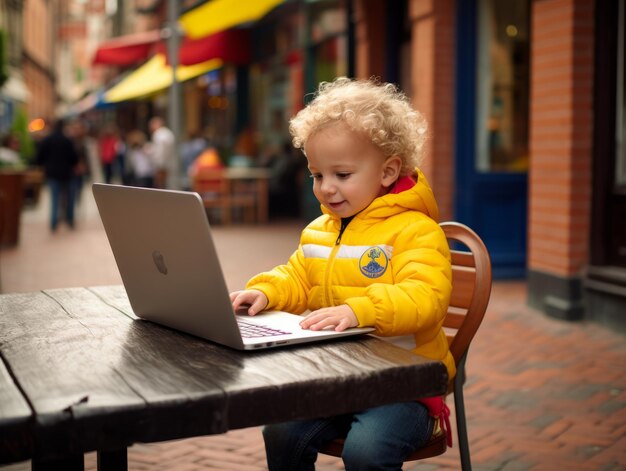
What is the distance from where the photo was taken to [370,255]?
2.36 m

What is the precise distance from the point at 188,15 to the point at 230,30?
459cm

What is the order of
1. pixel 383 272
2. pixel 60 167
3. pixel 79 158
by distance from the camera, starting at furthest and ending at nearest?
pixel 79 158
pixel 60 167
pixel 383 272

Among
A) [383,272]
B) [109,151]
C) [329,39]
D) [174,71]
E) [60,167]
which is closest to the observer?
[383,272]

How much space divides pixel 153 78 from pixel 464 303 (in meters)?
18.3

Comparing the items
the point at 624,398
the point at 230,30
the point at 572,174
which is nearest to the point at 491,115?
the point at 572,174

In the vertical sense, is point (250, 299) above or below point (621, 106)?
below

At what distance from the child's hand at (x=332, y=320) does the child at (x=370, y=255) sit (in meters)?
0.01

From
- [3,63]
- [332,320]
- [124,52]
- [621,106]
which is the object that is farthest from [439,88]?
[3,63]

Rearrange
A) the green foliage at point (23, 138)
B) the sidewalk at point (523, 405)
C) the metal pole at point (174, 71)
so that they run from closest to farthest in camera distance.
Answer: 1. the sidewalk at point (523, 405)
2. the metal pole at point (174, 71)
3. the green foliage at point (23, 138)

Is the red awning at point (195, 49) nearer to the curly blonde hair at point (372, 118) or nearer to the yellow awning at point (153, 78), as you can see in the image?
the yellow awning at point (153, 78)

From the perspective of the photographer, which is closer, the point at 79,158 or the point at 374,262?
the point at 374,262

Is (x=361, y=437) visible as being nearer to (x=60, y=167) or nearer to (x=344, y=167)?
(x=344, y=167)

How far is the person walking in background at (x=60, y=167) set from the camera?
1491 centimetres

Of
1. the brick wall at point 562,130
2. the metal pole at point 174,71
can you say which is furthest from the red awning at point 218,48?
the brick wall at point 562,130
